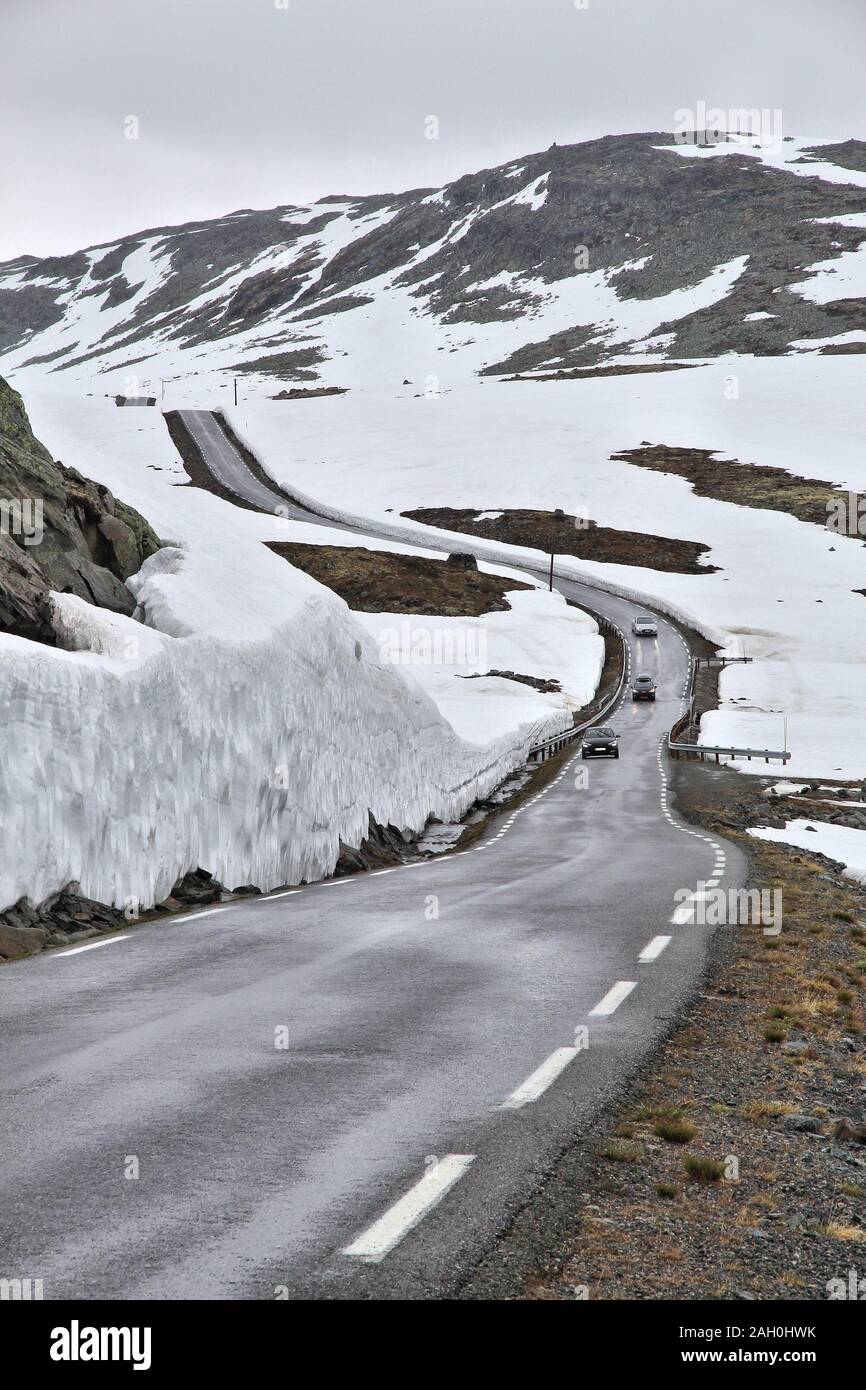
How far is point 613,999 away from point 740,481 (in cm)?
10238

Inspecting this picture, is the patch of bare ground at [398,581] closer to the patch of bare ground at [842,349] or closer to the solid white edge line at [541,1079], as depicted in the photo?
the solid white edge line at [541,1079]

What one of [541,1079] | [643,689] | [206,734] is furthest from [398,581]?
[541,1079]

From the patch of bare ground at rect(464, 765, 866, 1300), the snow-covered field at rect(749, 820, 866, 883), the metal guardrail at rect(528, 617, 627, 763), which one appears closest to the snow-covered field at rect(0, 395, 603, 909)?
the patch of bare ground at rect(464, 765, 866, 1300)

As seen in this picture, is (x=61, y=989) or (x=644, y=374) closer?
(x=61, y=989)

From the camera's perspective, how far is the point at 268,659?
817 inches

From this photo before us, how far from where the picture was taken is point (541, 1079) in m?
7.23

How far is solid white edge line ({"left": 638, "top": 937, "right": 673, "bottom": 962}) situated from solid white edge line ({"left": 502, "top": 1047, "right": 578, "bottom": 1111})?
381cm

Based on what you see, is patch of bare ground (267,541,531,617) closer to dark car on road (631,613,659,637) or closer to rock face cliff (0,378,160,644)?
dark car on road (631,613,659,637)

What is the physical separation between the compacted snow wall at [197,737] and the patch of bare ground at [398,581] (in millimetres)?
48283

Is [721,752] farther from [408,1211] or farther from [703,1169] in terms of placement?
[408,1211]

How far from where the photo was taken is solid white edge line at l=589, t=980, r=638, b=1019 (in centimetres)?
913
